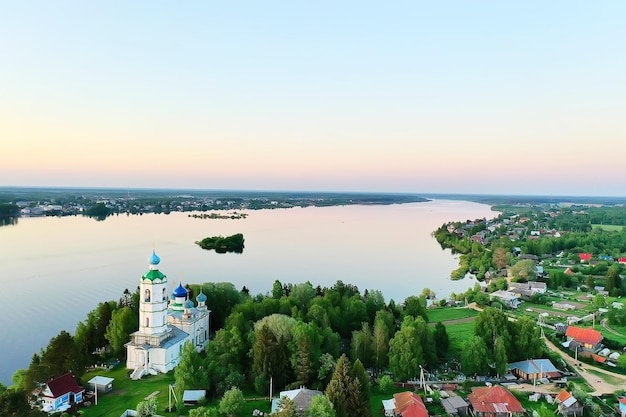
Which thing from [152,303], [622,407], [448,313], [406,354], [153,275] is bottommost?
[448,313]

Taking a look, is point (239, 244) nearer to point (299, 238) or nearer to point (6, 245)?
point (299, 238)

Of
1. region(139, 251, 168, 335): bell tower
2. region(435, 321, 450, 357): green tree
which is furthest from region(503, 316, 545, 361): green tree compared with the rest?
region(139, 251, 168, 335): bell tower

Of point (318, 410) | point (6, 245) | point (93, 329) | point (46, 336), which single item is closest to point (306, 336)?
point (318, 410)

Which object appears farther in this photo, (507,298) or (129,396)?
(507,298)

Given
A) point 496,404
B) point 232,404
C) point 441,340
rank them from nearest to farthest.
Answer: point 232,404 → point 496,404 → point 441,340

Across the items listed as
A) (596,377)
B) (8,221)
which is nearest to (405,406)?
(596,377)

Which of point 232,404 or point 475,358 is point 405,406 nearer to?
point 475,358

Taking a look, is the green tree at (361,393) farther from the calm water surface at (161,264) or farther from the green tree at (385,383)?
the calm water surface at (161,264)
